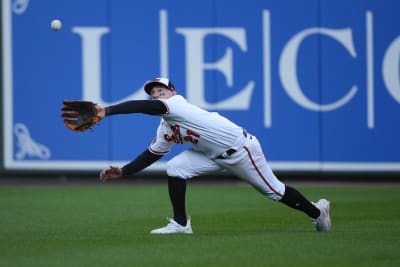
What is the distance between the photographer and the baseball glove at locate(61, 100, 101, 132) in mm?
7887

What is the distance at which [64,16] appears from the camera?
15.1 m

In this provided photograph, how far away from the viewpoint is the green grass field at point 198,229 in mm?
7070

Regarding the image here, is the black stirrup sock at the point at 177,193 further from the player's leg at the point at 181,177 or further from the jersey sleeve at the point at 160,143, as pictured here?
the jersey sleeve at the point at 160,143

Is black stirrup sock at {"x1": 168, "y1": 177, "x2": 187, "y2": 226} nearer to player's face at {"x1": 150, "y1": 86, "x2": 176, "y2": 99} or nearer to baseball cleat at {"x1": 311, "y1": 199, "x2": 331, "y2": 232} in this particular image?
player's face at {"x1": 150, "y1": 86, "x2": 176, "y2": 99}

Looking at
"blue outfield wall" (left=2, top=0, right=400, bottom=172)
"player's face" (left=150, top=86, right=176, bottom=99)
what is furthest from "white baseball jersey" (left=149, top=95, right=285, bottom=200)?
"blue outfield wall" (left=2, top=0, right=400, bottom=172)

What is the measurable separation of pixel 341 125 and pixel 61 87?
4.29 meters

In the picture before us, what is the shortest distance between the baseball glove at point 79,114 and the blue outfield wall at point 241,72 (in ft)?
23.2

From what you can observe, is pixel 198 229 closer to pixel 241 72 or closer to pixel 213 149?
pixel 213 149

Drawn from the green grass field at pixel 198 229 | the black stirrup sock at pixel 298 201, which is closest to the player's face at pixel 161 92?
the green grass field at pixel 198 229

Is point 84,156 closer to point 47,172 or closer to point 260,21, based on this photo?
point 47,172

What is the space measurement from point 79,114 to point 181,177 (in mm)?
1105

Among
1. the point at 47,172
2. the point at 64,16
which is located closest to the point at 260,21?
the point at 64,16

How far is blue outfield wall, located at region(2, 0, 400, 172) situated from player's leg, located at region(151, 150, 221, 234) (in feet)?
21.1

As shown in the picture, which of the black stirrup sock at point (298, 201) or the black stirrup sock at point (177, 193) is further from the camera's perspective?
the black stirrup sock at point (298, 201)
